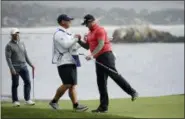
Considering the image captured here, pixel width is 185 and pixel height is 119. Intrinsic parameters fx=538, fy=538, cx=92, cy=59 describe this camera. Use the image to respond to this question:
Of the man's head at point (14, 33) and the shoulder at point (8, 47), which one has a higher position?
the man's head at point (14, 33)

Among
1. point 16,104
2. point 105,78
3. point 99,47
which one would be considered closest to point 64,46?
point 99,47

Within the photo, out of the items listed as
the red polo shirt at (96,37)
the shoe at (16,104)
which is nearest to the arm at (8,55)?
the shoe at (16,104)

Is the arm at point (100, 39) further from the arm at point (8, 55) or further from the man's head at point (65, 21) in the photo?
the arm at point (8, 55)

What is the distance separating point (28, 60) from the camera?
14.7 ft

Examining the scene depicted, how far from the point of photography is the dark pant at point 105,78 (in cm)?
426

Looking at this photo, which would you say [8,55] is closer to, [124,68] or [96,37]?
[96,37]

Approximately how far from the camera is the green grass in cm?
426

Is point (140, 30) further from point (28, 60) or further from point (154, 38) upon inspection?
point (28, 60)

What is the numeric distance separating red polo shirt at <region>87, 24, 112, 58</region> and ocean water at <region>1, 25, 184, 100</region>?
0.49 ft

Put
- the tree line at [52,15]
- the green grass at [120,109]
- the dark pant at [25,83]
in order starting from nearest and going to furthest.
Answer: the green grass at [120,109] < the dark pant at [25,83] < the tree line at [52,15]

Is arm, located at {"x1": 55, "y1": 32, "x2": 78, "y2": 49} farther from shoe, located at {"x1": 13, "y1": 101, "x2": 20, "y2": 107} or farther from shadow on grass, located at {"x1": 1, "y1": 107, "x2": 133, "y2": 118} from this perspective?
shoe, located at {"x1": 13, "y1": 101, "x2": 20, "y2": 107}

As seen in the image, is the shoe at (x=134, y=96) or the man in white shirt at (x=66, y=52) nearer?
the man in white shirt at (x=66, y=52)

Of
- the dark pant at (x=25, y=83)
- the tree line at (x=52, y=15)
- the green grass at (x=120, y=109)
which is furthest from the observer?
the tree line at (x=52, y=15)

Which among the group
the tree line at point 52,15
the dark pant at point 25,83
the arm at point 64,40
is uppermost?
the tree line at point 52,15
